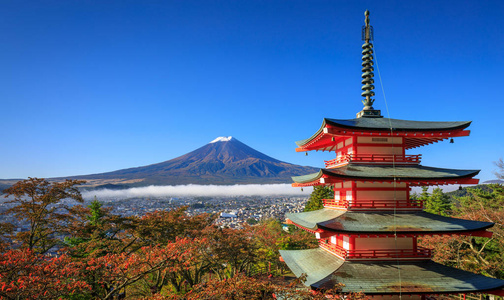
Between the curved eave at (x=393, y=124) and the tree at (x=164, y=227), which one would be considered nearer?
the curved eave at (x=393, y=124)

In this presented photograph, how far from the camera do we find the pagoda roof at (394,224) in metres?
9.80

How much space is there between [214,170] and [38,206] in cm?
10255

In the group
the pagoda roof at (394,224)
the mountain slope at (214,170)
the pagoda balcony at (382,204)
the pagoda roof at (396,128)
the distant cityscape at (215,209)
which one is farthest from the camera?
the mountain slope at (214,170)

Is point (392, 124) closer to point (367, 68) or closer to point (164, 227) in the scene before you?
point (367, 68)

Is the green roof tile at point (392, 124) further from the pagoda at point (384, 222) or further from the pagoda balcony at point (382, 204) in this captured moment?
the pagoda balcony at point (382, 204)

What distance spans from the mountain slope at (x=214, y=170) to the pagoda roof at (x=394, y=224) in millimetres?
96103

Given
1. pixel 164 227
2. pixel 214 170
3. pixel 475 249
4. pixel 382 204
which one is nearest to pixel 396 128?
pixel 382 204

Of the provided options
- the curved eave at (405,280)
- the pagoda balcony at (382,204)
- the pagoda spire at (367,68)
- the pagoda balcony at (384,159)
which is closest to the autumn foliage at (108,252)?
the curved eave at (405,280)

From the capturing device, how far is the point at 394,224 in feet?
33.6

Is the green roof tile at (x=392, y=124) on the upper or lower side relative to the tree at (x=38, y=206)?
upper

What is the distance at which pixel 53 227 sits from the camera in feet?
55.4

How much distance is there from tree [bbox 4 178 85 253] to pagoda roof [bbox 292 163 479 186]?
1458 cm

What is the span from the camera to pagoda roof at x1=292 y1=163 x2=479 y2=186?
10.3 meters

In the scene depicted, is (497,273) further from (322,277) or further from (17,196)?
(17,196)
